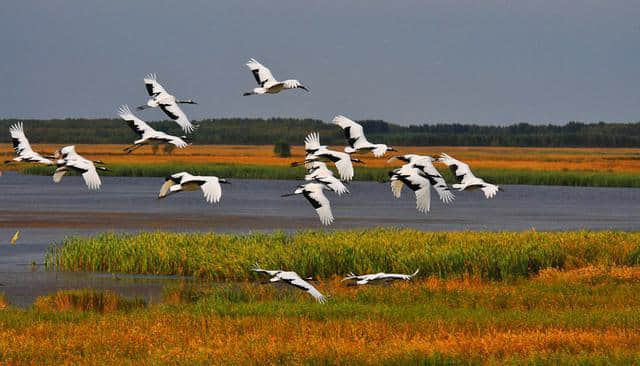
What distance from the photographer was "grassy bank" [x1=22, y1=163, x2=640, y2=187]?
97.4 metres

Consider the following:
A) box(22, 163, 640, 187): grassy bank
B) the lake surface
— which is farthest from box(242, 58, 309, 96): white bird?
box(22, 163, 640, 187): grassy bank

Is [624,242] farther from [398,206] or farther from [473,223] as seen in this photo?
[398,206]

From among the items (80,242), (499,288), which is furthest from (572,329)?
(80,242)

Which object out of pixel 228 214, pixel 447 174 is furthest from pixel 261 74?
pixel 447 174

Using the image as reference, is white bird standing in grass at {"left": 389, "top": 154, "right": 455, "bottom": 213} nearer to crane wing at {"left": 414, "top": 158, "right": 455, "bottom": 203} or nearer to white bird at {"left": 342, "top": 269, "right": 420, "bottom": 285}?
crane wing at {"left": 414, "top": 158, "right": 455, "bottom": 203}

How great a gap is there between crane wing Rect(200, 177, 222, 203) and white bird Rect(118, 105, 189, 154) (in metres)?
0.77

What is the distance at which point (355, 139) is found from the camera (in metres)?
23.2

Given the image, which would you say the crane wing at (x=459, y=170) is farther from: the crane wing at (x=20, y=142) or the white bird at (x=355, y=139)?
the crane wing at (x=20, y=142)

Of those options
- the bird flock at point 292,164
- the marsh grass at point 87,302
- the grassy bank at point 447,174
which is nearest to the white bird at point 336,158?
the bird flock at point 292,164

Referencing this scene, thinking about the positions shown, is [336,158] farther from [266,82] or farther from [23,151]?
[23,151]

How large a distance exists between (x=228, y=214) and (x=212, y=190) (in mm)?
51493

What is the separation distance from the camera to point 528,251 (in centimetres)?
3072

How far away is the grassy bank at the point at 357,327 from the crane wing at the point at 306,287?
1.03 ft

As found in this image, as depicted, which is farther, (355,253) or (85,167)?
(355,253)
